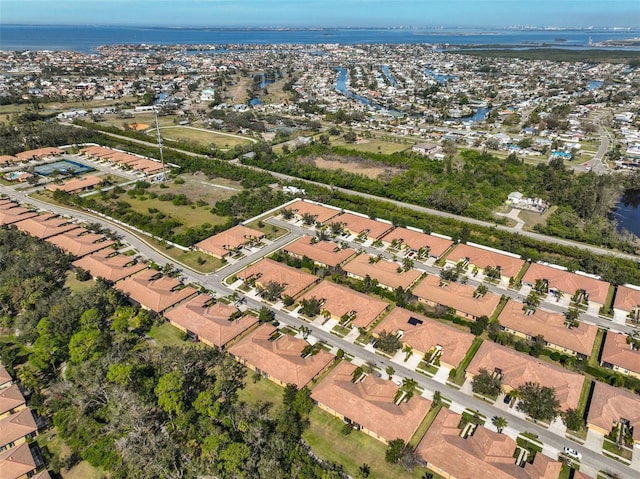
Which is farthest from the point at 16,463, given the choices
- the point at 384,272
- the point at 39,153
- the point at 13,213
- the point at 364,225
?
the point at 39,153

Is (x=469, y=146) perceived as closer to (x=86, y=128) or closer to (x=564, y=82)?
(x=86, y=128)

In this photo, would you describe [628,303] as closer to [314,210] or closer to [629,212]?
[629,212]

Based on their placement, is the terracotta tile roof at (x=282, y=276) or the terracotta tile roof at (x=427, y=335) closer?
the terracotta tile roof at (x=427, y=335)

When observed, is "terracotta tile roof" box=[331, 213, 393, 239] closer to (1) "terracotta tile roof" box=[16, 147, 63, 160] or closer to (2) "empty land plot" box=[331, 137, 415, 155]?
(2) "empty land plot" box=[331, 137, 415, 155]

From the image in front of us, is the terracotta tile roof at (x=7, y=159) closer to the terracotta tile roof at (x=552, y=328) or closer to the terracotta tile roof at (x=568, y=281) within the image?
the terracotta tile roof at (x=552, y=328)

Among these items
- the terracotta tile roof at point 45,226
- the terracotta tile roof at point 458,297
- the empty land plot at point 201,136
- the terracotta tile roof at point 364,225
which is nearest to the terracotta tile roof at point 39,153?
the empty land plot at point 201,136

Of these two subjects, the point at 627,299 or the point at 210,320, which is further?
the point at 627,299
